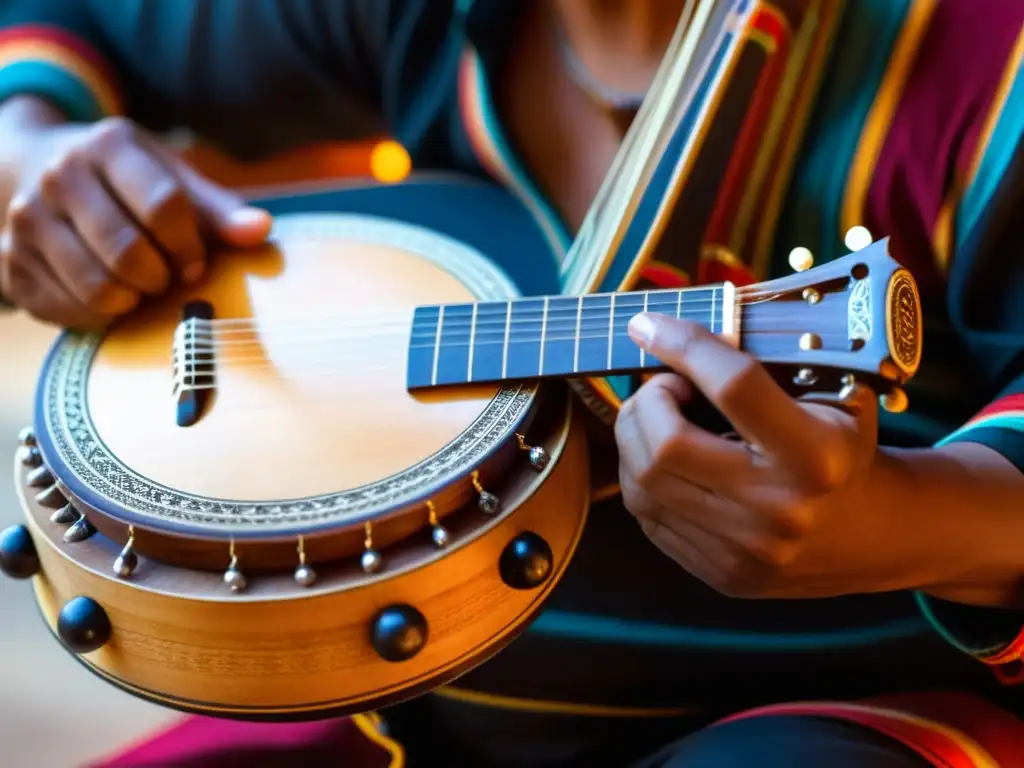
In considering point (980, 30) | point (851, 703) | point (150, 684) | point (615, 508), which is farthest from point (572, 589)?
point (980, 30)

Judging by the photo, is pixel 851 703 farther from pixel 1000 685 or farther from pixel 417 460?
pixel 417 460

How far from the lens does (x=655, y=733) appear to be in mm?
738

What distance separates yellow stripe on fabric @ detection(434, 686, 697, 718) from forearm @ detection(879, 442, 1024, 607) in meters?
0.27

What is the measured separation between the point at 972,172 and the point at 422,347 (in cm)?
37

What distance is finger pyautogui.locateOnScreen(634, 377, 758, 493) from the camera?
1.40 feet

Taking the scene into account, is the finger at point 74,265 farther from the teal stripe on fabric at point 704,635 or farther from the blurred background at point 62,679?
the teal stripe on fabric at point 704,635

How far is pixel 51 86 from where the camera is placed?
91cm

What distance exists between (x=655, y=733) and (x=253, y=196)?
632 mm

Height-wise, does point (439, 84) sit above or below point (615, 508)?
above

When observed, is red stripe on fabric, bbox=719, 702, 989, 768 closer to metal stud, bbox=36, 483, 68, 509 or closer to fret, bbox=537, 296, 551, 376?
fret, bbox=537, 296, 551, 376

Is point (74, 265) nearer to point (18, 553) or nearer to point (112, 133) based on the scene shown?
point (112, 133)

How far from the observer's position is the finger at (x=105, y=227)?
67 centimetres

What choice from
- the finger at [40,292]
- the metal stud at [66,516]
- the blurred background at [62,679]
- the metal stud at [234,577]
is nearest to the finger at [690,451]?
the metal stud at [234,577]

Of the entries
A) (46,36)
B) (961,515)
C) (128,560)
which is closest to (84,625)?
(128,560)
